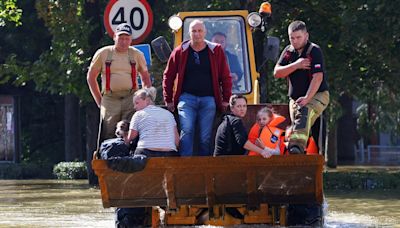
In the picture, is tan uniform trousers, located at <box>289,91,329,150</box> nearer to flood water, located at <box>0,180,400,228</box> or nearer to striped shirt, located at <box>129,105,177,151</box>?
striped shirt, located at <box>129,105,177,151</box>

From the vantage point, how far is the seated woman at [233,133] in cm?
1184

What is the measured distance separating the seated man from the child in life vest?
330 centimetres

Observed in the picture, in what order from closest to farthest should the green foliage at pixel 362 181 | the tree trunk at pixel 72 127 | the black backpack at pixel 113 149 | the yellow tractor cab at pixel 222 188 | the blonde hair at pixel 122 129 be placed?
the yellow tractor cab at pixel 222 188 < the black backpack at pixel 113 149 < the blonde hair at pixel 122 129 < the green foliage at pixel 362 181 < the tree trunk at pixel 72 127

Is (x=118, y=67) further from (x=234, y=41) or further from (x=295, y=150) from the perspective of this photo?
(x=234, y=41)

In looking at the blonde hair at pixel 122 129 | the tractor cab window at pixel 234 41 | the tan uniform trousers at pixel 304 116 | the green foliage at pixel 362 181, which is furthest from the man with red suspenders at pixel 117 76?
the green foliage at pixel 362 181

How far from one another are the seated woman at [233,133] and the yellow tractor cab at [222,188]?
50cm

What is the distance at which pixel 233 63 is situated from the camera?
15703 mm

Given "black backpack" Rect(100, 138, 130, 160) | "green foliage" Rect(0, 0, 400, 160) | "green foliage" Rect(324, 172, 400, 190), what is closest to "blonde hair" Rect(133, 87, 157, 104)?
"black backpack" Rect(100, 138, 130, 160)

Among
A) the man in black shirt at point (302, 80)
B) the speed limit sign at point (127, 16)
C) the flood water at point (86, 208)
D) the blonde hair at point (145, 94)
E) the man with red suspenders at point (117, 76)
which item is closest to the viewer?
the man in black shirt at point (302, 80)

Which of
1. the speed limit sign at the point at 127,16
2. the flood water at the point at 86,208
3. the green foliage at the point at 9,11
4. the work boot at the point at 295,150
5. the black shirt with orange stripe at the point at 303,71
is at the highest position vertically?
the green foliage at the point at 9,11

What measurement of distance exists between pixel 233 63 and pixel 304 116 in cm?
373

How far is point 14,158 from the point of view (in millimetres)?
35531

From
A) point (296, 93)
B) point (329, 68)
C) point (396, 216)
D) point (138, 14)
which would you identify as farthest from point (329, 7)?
point (296, 93)

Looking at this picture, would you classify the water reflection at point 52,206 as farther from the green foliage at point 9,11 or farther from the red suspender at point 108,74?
the green foliage at point 9,11
